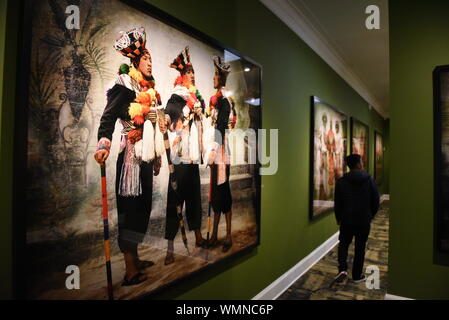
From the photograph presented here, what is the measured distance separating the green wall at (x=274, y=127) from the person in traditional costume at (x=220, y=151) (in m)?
0.24

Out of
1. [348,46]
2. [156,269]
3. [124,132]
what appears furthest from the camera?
[348,46]

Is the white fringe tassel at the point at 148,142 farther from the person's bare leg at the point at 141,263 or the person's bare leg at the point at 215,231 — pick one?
the person's bare leg at the point at 215,231

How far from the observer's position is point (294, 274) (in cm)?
316

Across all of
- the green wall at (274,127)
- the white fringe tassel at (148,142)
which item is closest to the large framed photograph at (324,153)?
the green wall at (274,127)

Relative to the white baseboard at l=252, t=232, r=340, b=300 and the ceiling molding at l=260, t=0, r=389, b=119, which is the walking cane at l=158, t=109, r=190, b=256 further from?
the ceiling molding at l=260, t=0, r=389, b=119

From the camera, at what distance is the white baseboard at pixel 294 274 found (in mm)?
2604

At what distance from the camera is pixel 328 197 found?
4230 millimetres

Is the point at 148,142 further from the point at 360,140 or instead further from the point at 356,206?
the point at 360,140

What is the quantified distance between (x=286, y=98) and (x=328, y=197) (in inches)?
78.5

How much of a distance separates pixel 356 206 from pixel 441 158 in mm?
1099

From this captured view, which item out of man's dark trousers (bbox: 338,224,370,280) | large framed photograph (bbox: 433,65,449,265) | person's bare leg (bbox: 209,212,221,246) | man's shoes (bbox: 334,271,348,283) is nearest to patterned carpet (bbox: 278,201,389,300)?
man's shoes (bbox: 334,271,348,283)

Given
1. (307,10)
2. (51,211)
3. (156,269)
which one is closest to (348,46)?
(307,10)

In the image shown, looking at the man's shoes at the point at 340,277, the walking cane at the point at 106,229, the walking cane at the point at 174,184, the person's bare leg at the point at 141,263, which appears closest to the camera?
the walking cane at the point at 106,229
